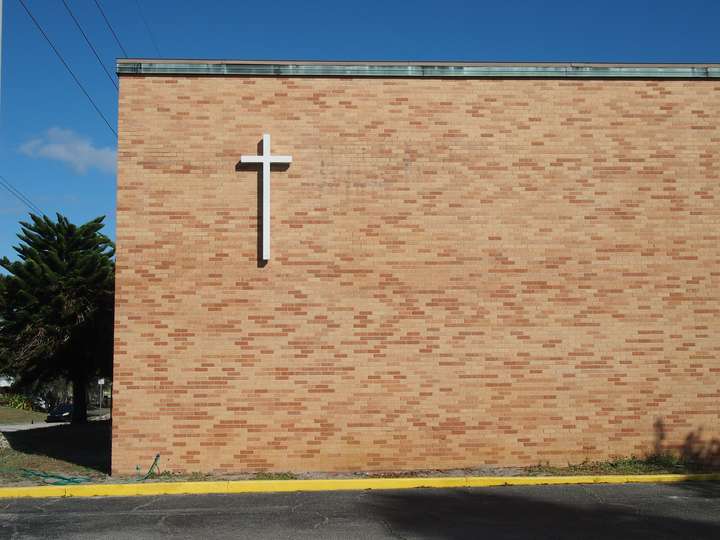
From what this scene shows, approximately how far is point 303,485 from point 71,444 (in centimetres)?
779

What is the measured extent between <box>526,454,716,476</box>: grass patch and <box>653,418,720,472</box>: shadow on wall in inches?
1.2

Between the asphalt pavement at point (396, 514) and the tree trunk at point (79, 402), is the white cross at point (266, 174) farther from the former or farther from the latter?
the tree trunk at point (79, 402)

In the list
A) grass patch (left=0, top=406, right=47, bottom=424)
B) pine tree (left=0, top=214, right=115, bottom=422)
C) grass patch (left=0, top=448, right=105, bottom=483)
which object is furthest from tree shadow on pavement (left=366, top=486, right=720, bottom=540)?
grass patch (left=0, top=406, right=47, bottom=424)

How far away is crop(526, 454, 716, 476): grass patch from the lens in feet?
37.7

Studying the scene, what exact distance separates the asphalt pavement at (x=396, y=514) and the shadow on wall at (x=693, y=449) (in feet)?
3.14

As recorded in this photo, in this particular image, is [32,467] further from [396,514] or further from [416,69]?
[416,69]

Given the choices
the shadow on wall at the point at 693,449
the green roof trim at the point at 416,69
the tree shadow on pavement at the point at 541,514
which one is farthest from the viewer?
the green roof trim at the point at 416,69

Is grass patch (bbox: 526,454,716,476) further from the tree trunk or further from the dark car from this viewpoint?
the dark car

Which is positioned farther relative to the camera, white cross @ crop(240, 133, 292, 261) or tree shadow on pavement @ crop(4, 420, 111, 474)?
tree shadow on pavement @ crop(4, 420, 111, 474)

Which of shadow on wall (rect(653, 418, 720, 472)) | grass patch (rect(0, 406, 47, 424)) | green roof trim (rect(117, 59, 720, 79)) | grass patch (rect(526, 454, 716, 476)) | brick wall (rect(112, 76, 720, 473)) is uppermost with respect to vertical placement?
green roof trim (rect(117, 59, 720, 79))

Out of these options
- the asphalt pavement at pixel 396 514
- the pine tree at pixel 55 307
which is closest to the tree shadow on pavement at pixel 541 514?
the asphalt pavement at pixel 396 514

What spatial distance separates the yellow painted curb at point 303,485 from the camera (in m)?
10.5

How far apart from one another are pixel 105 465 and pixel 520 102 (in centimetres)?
946

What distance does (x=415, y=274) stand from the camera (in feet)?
39.5
